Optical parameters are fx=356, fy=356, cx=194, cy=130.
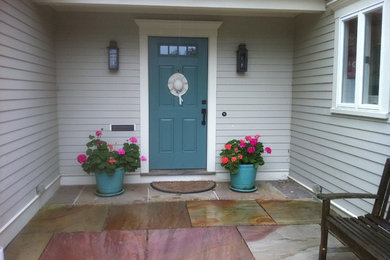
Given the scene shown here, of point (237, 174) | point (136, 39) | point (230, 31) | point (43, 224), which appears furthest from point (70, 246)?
point (230, 31)

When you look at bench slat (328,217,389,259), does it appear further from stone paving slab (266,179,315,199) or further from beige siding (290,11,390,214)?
stone paving slab (266,179,315,199)

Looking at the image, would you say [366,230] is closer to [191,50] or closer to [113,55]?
[191,50]

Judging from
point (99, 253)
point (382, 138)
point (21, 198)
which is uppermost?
point (382, 138)

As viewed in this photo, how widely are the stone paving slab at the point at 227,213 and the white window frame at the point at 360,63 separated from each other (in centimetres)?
141

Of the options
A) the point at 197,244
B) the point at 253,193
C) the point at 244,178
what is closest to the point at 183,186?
the point at 244,178

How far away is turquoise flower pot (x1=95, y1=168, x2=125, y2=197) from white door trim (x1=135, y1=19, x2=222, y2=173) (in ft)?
1.93

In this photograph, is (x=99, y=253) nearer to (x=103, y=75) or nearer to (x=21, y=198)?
(x=21, y=198)

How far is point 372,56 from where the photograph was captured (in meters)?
3.43

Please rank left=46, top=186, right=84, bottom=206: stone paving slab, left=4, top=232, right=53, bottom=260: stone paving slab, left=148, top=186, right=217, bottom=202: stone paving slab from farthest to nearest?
left=148, top=186, right=217, bottom=202: stone paving slab → left=46, top=186, right=84, bottom=206: stone paving slab → left=4, top=232, right=53, bottom=260: stone paving slab

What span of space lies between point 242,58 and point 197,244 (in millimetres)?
2733

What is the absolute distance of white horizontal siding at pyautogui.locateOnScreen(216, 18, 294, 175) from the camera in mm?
5004

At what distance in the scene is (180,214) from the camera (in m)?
3.85

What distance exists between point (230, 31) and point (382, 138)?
8.46ft

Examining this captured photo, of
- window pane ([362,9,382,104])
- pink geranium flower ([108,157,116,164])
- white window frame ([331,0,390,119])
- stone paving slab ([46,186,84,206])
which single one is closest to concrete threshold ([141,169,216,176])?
pink geranium flower ([108,157,116,164])
